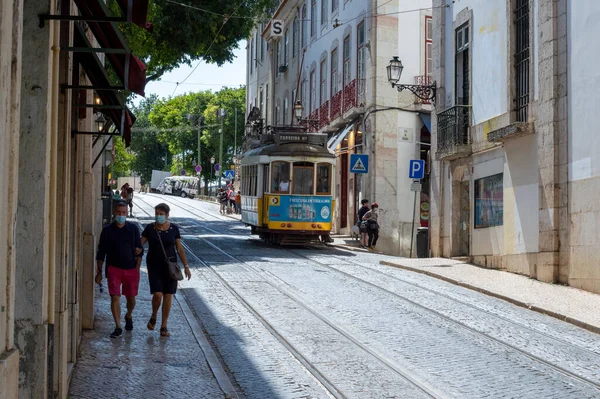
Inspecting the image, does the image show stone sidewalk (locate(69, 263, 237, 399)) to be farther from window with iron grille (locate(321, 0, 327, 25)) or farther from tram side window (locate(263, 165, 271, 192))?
window with iron grille (locate(321, 0, 327, 25))

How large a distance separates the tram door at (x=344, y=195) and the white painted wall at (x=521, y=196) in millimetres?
15371

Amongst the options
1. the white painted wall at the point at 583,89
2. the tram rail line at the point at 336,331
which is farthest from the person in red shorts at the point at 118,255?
the white painted wall at the point at 583,89

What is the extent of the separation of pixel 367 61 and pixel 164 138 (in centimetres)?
6523

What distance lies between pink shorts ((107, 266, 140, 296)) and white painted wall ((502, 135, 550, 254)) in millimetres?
9476

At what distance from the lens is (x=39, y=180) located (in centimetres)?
611

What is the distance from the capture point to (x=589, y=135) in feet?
51.4

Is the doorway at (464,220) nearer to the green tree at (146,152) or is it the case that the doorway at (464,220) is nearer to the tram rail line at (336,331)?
the tram rail line at (336,331)

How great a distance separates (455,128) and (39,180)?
17.6 m

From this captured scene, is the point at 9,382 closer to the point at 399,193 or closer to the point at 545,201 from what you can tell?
the point at 545,201

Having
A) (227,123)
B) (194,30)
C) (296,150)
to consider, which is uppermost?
(227,123)

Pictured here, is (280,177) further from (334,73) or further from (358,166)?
(334,73)

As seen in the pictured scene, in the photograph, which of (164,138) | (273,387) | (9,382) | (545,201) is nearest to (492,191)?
(545,201)

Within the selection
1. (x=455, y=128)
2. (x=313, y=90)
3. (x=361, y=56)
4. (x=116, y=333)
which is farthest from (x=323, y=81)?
(x=116, y=333)

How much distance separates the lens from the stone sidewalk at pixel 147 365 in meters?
8.04
